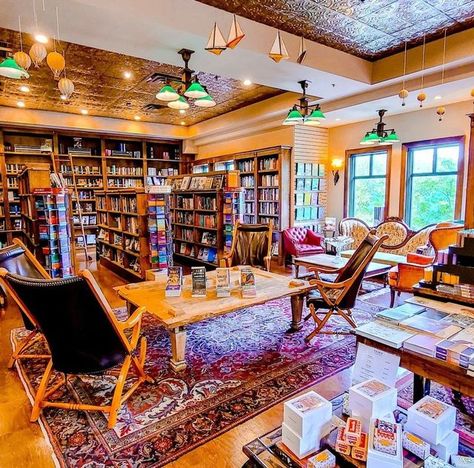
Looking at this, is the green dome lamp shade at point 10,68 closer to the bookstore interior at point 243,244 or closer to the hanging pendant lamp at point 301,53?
the bookstore interior at point 243,244

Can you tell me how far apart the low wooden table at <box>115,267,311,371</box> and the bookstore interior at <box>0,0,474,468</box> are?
2cm

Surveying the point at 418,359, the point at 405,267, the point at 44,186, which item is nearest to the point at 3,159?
the point at 44,186

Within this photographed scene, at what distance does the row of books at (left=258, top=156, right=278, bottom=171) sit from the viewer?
6935 mm

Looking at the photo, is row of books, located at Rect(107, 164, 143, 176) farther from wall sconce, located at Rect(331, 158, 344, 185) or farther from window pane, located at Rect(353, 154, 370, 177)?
window pane, located at Rect(353, 154, 370, 177)

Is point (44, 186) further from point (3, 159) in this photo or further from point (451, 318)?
point (451, 318)

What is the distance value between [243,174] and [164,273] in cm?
445

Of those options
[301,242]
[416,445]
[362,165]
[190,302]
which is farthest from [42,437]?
[362,165]

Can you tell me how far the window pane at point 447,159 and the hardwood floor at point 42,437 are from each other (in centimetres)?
475

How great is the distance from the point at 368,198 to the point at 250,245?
3701 millimetres

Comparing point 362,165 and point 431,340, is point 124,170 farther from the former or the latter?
point 431,340

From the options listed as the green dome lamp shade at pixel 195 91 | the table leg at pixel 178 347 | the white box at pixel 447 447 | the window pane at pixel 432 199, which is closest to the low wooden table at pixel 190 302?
the table leg at pixel 178 347

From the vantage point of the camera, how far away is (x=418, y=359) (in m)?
1.46

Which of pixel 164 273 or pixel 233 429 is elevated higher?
pixel 164 273

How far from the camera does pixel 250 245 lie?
187 inches
